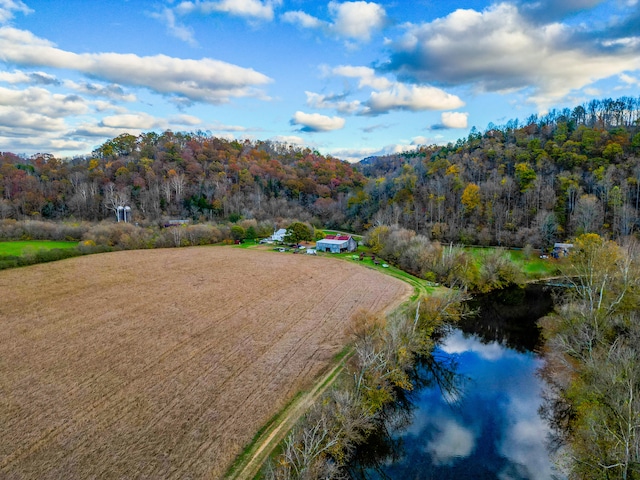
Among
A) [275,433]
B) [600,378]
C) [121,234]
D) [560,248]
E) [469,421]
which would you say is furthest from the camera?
[121,234]

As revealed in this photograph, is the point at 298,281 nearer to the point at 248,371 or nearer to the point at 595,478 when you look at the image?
the point at 248,371

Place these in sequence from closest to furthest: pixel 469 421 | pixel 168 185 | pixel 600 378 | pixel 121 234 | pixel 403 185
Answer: pixel 600 378, pixel 469 421, pixel 121 234, pixel 403 185, pixel 168 185

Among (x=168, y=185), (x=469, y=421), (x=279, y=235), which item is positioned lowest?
(x=469, y=421)

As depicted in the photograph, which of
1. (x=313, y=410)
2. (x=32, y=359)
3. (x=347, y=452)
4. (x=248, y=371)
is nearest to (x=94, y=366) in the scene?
(x=32, y=359)

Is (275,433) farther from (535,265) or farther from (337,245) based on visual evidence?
(535,265)

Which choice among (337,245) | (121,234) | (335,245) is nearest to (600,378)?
(337,245)

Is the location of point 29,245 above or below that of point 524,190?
below

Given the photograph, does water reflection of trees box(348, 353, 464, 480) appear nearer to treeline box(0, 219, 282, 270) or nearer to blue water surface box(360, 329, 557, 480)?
blue water surface box(360, 329, 557, 480)

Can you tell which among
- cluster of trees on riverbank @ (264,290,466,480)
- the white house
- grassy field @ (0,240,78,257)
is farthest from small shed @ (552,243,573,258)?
grassy field @ (0,240,78,257)
